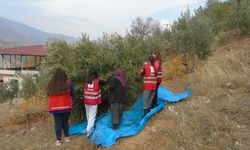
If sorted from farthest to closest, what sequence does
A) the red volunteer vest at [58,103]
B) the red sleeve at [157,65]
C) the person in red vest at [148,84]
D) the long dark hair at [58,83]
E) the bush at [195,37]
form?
the bush at [195,37] < the red sleeve at [157,65] < the person in red vest at [148,84] < the red volunteer vest at [58,103] < the long dark hair at [58,83]

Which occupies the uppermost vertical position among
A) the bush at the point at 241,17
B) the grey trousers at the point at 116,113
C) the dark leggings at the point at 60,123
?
the bush at the point at 241,17

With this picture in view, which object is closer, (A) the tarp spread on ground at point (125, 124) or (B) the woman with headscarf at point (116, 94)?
(A) the tarp spread on ground at point (125, 124)

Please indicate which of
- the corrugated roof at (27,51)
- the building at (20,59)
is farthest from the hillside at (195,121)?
the corrugated roof at (27,51)

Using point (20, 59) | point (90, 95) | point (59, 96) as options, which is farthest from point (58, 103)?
point (20, 59)

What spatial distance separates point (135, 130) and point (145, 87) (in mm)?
1234

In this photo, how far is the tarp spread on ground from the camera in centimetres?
656

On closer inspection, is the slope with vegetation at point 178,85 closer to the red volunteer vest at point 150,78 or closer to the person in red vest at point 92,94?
the person in red vest at point 92,94

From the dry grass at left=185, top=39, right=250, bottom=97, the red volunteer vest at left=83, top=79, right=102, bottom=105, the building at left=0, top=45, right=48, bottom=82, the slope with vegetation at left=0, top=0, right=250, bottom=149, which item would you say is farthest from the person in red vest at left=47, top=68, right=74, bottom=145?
the building at left=0, top=45, right=48, bottom=82

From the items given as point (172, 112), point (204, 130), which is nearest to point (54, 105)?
point (172, 112)

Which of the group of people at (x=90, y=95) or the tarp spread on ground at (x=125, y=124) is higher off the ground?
the group of people at (x=90, y=95)

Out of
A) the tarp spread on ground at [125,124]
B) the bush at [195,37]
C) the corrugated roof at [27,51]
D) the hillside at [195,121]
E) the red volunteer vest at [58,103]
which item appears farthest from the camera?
the corrugated roof at [27,51]

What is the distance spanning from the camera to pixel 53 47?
8469mm

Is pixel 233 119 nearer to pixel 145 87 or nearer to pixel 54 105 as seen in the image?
pixel 145 87

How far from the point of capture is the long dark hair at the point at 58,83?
689 cm
